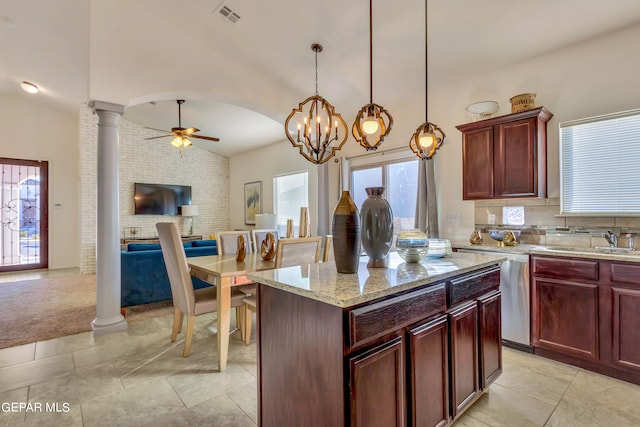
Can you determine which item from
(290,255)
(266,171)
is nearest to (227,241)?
(290,255)

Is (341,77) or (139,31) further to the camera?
(341,77)

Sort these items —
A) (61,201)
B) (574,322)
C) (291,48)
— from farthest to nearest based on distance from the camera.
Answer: (61,201) → (291,48) → (574,322)

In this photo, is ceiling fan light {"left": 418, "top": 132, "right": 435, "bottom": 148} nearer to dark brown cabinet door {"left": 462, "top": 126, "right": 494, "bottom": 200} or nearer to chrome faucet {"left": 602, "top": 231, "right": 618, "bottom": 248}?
dark brown cabinet door {"left": 462, "top": 126, "right": 494, "bottom": 200}

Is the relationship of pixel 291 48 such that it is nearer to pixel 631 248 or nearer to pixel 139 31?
pixel 139 31

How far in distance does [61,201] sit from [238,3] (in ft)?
22.0

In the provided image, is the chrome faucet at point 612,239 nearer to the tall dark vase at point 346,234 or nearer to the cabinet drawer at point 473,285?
the cabinet drawer at point 473,285

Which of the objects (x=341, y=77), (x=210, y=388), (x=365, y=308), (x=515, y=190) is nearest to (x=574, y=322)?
(x=515, y=190)

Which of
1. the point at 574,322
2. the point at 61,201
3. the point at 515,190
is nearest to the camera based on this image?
the point at 574,322

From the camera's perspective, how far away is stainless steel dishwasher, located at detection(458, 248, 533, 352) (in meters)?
2.82

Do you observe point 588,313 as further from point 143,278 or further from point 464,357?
point 143,278

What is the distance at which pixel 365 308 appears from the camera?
1.27 m

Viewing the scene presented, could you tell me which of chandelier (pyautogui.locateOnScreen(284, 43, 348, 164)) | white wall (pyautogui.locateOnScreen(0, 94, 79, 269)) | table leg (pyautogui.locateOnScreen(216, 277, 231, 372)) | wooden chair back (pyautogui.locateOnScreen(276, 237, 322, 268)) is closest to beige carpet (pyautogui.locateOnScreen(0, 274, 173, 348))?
white wall (pyautogui.locateOnScreen(0, 94, 79, 269))

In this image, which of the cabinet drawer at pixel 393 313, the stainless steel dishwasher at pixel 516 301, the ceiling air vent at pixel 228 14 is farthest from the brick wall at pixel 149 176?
the stainless steel dishwasher at pixel 516 301

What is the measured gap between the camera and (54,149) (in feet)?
23.5
